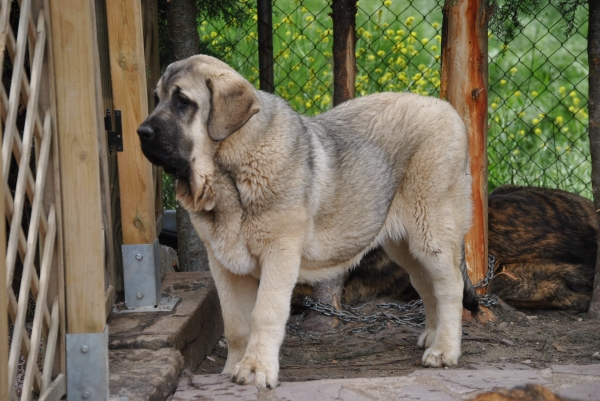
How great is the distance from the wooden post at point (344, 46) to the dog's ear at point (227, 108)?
171cm

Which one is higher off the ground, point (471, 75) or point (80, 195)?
point (471, 75)

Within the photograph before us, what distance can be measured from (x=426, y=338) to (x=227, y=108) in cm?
204

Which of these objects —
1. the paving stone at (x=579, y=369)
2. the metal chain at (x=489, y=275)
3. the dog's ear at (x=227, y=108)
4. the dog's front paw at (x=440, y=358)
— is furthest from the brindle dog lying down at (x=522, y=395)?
the metal chain at (x=489, y=275)

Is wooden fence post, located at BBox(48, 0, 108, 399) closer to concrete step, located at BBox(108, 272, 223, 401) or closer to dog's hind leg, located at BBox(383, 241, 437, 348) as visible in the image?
concrete step, located at BBox(108, 272, 223, 401)

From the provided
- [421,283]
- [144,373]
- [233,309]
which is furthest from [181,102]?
[421,283]

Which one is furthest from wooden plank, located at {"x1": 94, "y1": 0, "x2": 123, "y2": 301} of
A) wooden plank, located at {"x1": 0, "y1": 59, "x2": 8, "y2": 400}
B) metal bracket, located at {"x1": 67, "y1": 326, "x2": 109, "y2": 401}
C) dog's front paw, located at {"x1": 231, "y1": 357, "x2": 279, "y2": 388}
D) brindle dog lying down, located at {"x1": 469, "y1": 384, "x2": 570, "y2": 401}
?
brindle dog lying down, located at {"x1": 469, "y1": 384, "x2": 570, "y2": 401}

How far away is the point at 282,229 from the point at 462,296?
1419 millimetres

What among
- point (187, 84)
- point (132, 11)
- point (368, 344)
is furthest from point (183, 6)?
point (368, 344)

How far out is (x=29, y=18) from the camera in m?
3.06

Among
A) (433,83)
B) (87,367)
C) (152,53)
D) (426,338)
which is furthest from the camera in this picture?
(433,83)

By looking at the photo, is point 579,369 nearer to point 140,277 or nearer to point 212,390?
point 212,390

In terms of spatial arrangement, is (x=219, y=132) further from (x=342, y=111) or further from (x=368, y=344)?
(x=368, y=344)

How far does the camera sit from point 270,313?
4145 mm

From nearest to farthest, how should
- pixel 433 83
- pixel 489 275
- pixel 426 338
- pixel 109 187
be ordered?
1. pixel 109 187
2. pixel 426 338
3. pixel 489 275
4. pixel 433 83
